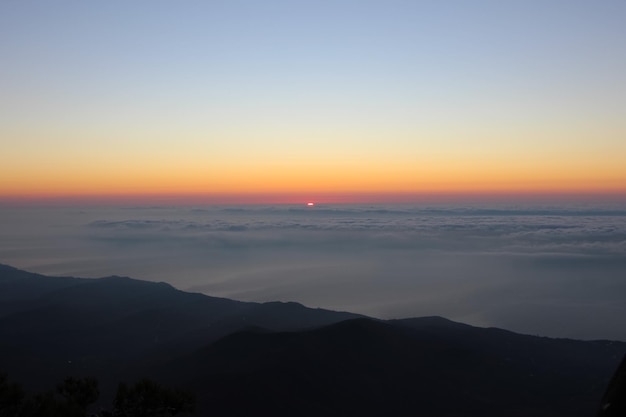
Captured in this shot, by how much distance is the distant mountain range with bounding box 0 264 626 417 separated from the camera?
40.5m

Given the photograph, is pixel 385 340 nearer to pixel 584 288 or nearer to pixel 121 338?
pixel 121 338

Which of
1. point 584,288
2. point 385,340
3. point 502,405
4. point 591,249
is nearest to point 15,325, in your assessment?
point 385,340

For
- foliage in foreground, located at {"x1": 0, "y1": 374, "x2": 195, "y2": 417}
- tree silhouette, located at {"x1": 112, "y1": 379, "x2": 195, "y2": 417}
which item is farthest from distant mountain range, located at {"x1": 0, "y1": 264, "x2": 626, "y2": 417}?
tree silhouette, located at {"x1": 112, "y1": 379, "x2": 195, "y2": 417}

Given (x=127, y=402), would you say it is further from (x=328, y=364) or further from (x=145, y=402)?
(x=328, y=364)

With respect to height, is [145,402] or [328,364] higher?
[145,402]

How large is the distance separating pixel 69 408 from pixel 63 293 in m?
88.9

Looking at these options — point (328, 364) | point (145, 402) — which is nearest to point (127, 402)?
point (145, 402)

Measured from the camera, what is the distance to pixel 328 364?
1828 inches

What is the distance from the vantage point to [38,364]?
48.8 m

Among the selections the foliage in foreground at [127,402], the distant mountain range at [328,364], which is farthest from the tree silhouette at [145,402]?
the distant mountain range at [328,364]

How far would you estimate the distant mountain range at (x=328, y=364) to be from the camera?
40.5 metres

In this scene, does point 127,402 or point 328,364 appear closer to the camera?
point 127,402

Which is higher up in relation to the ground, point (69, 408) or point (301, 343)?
point (69, 408)

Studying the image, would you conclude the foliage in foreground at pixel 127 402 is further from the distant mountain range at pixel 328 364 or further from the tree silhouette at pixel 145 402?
the distant mountain range at pixel 328 364
